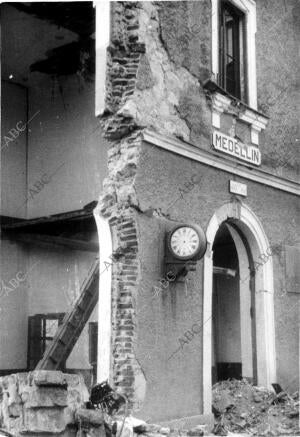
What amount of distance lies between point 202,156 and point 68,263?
16.2 ft

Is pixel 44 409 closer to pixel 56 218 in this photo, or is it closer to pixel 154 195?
pixel 154 195

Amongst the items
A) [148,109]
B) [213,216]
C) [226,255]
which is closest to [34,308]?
[226,255]

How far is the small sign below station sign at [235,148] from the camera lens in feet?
30.8

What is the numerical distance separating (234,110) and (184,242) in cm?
293

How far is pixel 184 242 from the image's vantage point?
786cm

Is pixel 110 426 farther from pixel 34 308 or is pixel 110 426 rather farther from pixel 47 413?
pixel 34 308

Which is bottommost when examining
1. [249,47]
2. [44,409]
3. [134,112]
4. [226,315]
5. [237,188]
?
[44,409]

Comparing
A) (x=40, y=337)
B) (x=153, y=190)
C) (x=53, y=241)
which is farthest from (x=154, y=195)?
(x=40, y=337)

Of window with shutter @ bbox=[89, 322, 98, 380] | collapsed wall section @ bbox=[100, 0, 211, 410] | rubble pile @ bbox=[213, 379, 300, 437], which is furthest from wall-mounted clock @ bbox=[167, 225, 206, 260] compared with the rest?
window with shutter @ bbox=[89, 322, 98, 380]

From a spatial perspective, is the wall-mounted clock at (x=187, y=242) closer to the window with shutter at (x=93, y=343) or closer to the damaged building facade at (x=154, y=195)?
the damaged building facade at (x=154, y=195)

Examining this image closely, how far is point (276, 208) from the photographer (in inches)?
418

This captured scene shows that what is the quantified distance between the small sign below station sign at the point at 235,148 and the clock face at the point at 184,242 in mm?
1950

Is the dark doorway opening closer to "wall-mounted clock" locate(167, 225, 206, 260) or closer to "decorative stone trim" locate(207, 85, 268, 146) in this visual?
"decorative stone trim" locate(207, 85, 268, 146)

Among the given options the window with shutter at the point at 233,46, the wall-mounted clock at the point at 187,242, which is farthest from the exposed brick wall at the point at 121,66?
the window with shutter at the point at 233,46
